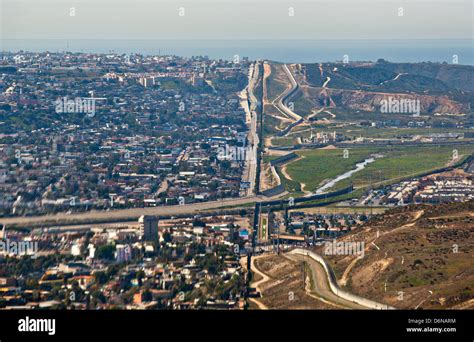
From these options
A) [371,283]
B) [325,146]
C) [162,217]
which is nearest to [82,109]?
[325,146]

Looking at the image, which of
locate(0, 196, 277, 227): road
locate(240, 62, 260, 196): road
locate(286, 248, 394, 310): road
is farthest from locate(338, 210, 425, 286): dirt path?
locate(240, 62, 260, 196): road

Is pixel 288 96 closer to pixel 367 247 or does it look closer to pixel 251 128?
pixel 251 128

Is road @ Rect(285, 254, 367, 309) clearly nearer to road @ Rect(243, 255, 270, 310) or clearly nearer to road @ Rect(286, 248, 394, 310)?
road @ Rect(286, 248, 394, 310)

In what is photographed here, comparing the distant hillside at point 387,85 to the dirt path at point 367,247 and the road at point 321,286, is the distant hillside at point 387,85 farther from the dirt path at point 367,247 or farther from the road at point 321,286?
the road at point 321,286

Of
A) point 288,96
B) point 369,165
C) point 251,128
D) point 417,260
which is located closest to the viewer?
point 417,260

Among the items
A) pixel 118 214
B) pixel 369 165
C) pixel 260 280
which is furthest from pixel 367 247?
pixel 369 165

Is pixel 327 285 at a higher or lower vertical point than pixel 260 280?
higher
